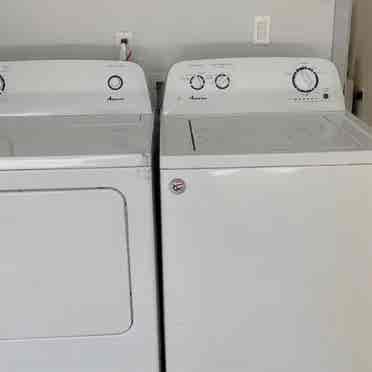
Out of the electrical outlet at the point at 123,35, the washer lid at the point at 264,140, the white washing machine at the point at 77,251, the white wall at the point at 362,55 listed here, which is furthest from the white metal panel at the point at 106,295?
the white wall at the point at 362,55

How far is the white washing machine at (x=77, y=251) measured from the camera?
1.25 m

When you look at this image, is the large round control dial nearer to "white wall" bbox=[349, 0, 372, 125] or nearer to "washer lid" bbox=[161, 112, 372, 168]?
"washer lid" bbox=[161, 112, 372, 168]

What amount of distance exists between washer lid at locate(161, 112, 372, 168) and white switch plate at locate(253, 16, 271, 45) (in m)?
0.39

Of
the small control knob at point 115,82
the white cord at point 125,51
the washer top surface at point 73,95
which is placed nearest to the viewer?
the washer top surface at point 73,95

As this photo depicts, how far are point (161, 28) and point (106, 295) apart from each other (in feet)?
3.54

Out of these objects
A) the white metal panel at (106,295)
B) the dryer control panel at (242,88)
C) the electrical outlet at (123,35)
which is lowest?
the white metal panel at (106,295)

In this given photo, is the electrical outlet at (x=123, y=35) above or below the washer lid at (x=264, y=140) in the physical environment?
above

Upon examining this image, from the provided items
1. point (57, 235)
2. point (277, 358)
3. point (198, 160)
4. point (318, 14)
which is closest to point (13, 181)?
point (57, 235)

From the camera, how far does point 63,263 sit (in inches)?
51.8

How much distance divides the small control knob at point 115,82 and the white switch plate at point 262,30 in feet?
1.82

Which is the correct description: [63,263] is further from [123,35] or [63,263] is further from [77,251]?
[123,35]

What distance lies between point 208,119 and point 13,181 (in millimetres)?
697

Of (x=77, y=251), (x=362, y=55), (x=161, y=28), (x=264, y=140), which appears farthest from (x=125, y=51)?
(x=362, y=55)

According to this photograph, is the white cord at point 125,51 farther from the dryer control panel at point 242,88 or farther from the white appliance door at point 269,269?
the white appliance door at point 269,269
